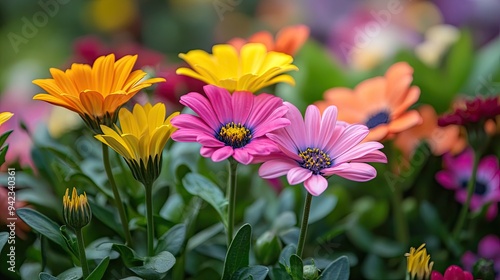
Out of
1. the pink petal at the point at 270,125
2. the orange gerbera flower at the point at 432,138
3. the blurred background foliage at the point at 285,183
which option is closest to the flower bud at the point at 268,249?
the blurred background foliage at the point at 285,183

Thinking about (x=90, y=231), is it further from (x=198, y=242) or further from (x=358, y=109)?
(x=358, y=109)

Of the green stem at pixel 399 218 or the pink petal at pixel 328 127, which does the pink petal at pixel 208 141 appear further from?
the green stem at pixel 399 218

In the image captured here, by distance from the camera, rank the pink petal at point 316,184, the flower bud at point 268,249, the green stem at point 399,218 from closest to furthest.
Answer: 1. the pink petal at point 316,184
2. the flower bud at point 268,249
3. the green stem at point 399,218

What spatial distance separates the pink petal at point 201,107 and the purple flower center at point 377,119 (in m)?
0.18

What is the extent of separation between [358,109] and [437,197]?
13cm

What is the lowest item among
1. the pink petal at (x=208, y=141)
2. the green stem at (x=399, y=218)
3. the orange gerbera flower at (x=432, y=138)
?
the green stem at (x=399, y=218)

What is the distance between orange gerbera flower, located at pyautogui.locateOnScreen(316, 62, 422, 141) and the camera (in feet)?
1.56

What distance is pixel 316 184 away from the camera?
35 centimetres

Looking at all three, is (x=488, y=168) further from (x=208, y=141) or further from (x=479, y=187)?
(x=208, y=141)

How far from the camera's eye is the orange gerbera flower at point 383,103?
1.56 ft

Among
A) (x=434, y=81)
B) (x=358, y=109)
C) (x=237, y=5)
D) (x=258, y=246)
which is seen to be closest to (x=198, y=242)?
(x=258, y=246)

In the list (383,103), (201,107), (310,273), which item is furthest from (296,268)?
(383,103)

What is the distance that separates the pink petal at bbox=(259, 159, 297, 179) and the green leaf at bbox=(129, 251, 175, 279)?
0.27 feet

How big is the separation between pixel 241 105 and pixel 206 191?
81 millimetres
